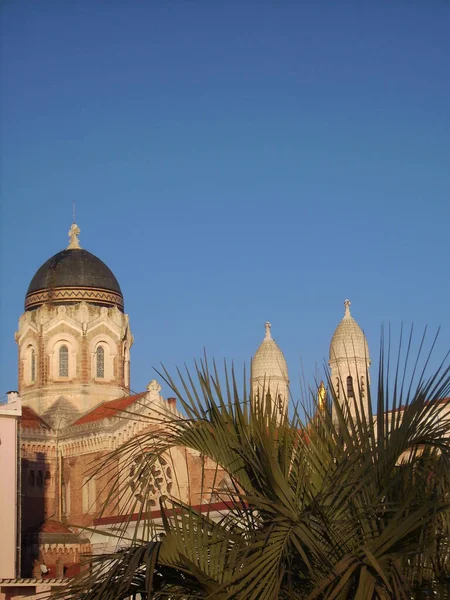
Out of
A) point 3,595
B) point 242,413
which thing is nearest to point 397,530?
point 242,413

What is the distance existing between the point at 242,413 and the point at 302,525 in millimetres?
1459

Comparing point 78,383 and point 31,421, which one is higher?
point 78,383

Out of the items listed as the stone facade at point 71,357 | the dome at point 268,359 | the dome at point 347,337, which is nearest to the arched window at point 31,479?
the stone facade at point 71,357

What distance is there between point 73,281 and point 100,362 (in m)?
4.35

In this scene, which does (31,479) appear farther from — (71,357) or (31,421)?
(71,357)

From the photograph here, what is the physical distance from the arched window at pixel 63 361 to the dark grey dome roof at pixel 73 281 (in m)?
2.58

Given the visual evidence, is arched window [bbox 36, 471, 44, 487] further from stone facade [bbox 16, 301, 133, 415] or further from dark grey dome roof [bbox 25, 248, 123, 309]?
dark grey dome roof [bbox 25, 248, 123, 309]

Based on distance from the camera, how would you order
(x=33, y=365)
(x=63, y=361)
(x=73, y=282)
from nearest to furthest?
(x=63, y=361)
(x=33, y=365)
(x=73, y=282)

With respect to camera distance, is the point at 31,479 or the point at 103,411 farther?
the point at 103,411

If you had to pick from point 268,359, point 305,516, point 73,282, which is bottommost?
point 305,516

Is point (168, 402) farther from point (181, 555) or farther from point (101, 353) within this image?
point (181, 555)

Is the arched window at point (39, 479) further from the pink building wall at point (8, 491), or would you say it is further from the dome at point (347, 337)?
the dome at point (347, 337)

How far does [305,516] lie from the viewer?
7414 millimetres

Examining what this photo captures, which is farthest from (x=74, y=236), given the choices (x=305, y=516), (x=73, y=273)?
(x=305, y=516)
